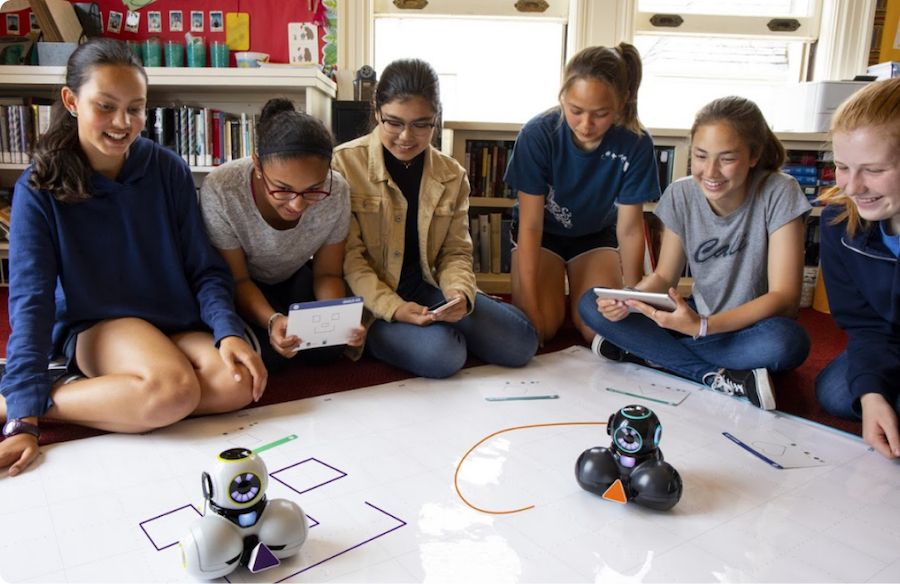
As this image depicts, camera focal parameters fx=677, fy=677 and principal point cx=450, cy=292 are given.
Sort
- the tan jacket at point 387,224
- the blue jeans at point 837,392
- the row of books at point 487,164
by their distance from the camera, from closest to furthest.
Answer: the blue jeans at point 837,392, the tan jacket at point 387,224, the row of books at point 487,164

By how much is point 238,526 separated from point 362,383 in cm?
77

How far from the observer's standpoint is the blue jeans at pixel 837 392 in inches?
54.9

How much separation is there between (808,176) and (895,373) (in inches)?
67.2

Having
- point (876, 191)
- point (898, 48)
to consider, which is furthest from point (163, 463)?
point (898, 48)

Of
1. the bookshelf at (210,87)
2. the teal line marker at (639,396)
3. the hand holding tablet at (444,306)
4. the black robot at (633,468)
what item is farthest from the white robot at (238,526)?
the bookshelf at (210,87)

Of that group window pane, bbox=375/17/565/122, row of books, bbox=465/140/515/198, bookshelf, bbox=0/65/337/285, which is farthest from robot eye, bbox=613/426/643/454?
window pane, bbox=375/17/565/122

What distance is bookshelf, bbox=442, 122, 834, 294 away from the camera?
8.82 feet

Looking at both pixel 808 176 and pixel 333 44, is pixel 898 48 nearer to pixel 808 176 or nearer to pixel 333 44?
pixel 808 176

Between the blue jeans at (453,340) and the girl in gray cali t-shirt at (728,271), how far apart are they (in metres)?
0.21

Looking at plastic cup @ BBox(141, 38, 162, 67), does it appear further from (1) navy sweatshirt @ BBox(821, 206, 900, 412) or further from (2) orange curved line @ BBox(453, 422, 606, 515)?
(1) navy sweatshirt @ BBox(821, 206, 900, 412)

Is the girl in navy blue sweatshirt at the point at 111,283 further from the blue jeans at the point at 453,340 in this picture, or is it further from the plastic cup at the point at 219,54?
the plastic cup at the point at 219,54

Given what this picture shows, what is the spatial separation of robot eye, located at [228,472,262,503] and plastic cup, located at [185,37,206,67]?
7.57 feet

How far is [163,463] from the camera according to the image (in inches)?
43.4

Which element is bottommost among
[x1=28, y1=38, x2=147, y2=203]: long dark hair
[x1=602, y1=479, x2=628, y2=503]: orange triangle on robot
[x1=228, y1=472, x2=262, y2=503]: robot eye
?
[x1=602, y1=479, x2=628, y2=503]: orange triangle on robot
